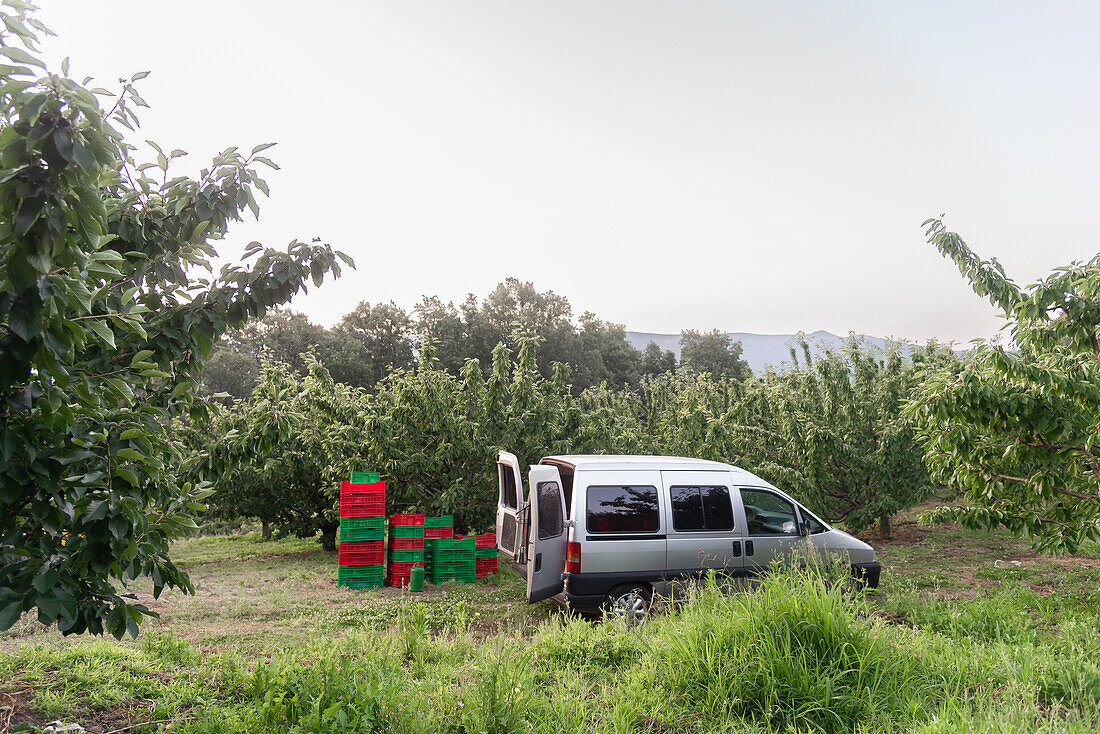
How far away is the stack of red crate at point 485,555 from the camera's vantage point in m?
10.9

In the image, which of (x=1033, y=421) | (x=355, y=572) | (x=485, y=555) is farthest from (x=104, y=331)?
(x=485, y=555)

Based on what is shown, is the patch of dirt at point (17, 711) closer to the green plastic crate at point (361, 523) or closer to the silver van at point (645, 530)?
the silver van at point (645, 530)

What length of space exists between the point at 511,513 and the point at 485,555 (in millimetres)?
2828

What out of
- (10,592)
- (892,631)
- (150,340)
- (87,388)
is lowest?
(892,631)

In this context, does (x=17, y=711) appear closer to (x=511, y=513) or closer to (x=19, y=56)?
(x=19, y=56)

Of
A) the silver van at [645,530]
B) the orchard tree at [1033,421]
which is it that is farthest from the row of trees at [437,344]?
the orchard tree at [1033,421]

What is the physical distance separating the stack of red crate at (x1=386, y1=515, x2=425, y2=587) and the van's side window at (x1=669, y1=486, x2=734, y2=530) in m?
4.58

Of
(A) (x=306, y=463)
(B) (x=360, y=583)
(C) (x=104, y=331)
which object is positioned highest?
(A) (x=306, y=463)

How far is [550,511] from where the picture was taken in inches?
290

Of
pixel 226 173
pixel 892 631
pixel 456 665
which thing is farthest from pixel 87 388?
pixel 892 631

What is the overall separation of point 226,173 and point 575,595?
5.54 meters

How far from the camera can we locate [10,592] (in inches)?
99.8

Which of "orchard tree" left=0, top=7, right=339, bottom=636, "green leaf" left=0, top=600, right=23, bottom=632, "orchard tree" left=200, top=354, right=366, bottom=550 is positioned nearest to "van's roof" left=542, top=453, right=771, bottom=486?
"orchard tree" left=0, top=7, right=339, bottom=636

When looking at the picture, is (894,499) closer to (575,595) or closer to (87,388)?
(575,595)
